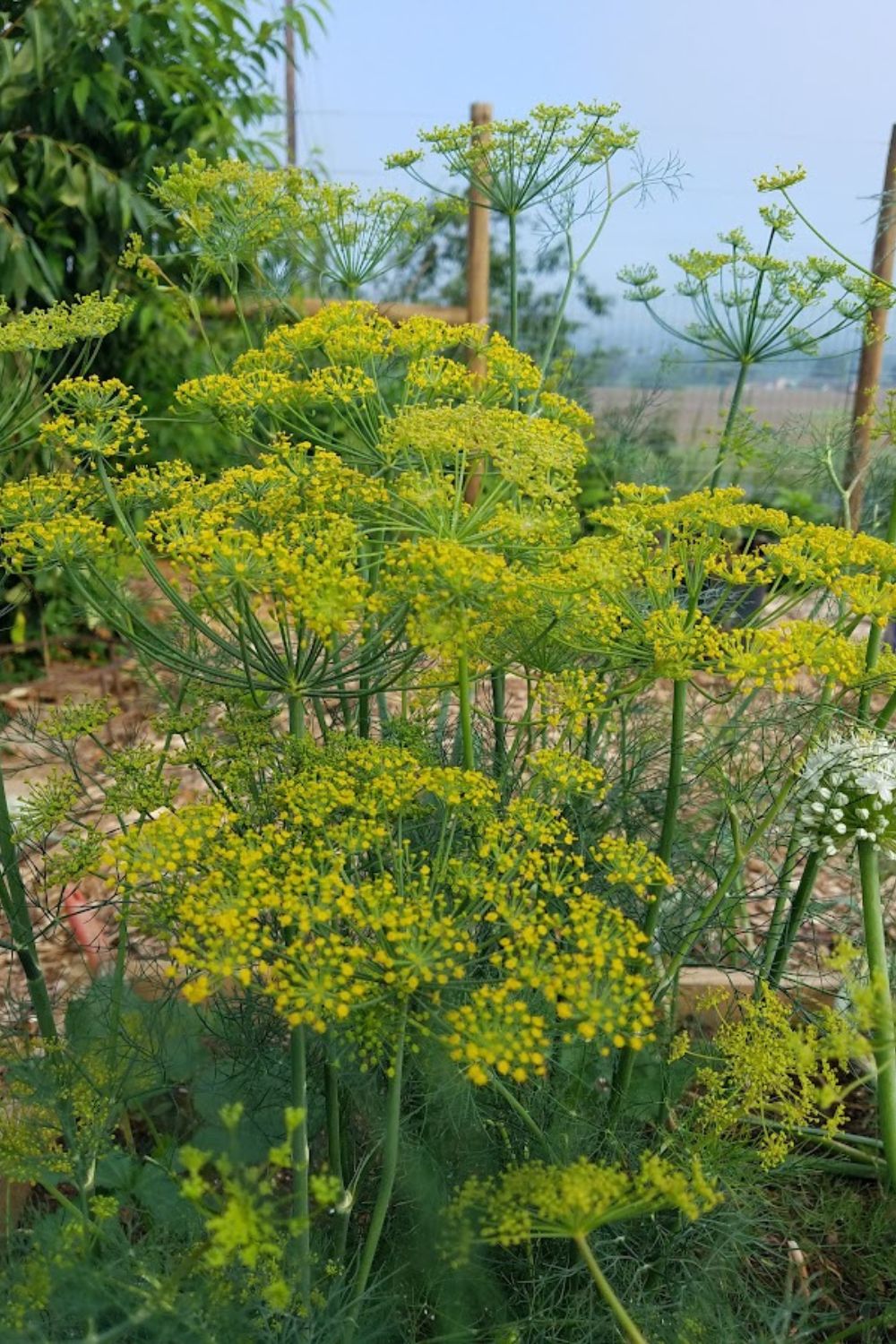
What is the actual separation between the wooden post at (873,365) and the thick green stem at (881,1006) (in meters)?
0.92

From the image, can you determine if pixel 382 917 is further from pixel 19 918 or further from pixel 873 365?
pixel 873 365

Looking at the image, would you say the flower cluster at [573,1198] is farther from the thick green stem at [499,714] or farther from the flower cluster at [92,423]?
the flower cluster at [92,423]

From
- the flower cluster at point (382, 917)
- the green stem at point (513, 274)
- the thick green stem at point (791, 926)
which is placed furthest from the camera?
the green stem at point (513, 274)

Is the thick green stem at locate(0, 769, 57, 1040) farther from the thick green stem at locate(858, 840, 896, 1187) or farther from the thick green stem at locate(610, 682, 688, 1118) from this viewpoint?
the thick green stem at locate(858, 840, 896, 1187)

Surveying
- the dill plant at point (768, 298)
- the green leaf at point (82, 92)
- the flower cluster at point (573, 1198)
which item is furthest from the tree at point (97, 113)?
the flower cluster at point (573, 1198)

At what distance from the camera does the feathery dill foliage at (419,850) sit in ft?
4.48

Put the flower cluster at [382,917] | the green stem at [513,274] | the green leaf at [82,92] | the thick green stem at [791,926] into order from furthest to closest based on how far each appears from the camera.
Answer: the green leaf at [82,92], the green stem at [513,274], the thick green stem at [791,926], the flower cluster at [382,917]

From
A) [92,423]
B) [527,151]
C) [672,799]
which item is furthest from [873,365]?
[92,423]

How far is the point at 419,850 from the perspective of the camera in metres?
1.96

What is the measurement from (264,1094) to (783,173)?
6.45 feet

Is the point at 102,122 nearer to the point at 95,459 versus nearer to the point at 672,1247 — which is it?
the point at 95,459

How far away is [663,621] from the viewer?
163 cm

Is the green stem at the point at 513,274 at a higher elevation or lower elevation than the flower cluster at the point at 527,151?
lower

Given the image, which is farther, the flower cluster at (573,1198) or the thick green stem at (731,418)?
the thick green stem at (731,418)
